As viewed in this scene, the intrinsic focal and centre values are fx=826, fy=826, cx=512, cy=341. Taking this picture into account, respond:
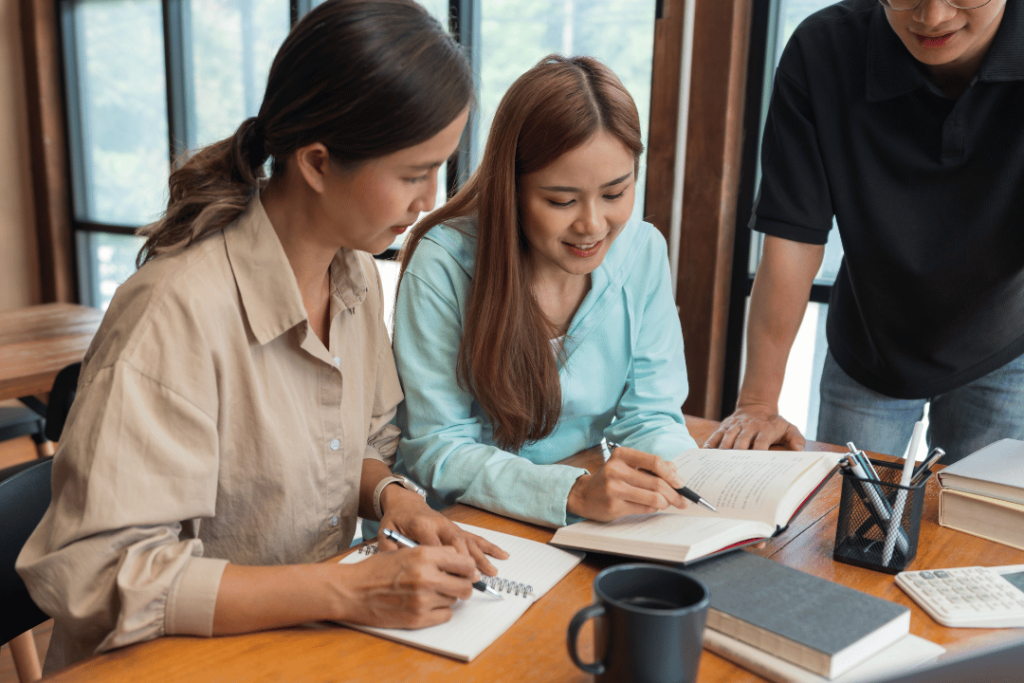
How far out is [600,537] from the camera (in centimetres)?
94

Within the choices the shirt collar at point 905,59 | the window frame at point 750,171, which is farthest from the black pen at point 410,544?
the window frame at point 750,171

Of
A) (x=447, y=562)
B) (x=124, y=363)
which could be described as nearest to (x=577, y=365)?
(x=447, y=562)

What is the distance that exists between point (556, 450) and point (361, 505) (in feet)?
1.14

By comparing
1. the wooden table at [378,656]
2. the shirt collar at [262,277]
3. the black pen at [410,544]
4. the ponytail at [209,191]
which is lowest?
the wooden table at [378,656]

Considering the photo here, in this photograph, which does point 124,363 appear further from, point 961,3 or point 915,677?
point 961,3

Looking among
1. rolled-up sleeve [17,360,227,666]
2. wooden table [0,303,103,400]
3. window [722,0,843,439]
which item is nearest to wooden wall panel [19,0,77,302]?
wooden table [0,303,103,400]

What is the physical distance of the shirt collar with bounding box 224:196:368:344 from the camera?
37.1 inches

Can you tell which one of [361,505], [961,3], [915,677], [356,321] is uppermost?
[961,3]

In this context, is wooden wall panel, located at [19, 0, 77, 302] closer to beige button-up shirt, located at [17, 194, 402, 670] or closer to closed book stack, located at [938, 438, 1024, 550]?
beige button-up shirt, located at [17, 194, 402, 670]

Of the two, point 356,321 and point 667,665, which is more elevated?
point 356,321

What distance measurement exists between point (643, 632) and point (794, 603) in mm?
243

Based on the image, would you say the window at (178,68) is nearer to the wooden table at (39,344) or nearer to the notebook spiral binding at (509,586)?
the wooden table at (39,344)

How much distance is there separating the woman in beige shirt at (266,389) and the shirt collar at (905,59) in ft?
2.76

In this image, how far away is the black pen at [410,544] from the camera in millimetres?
839
